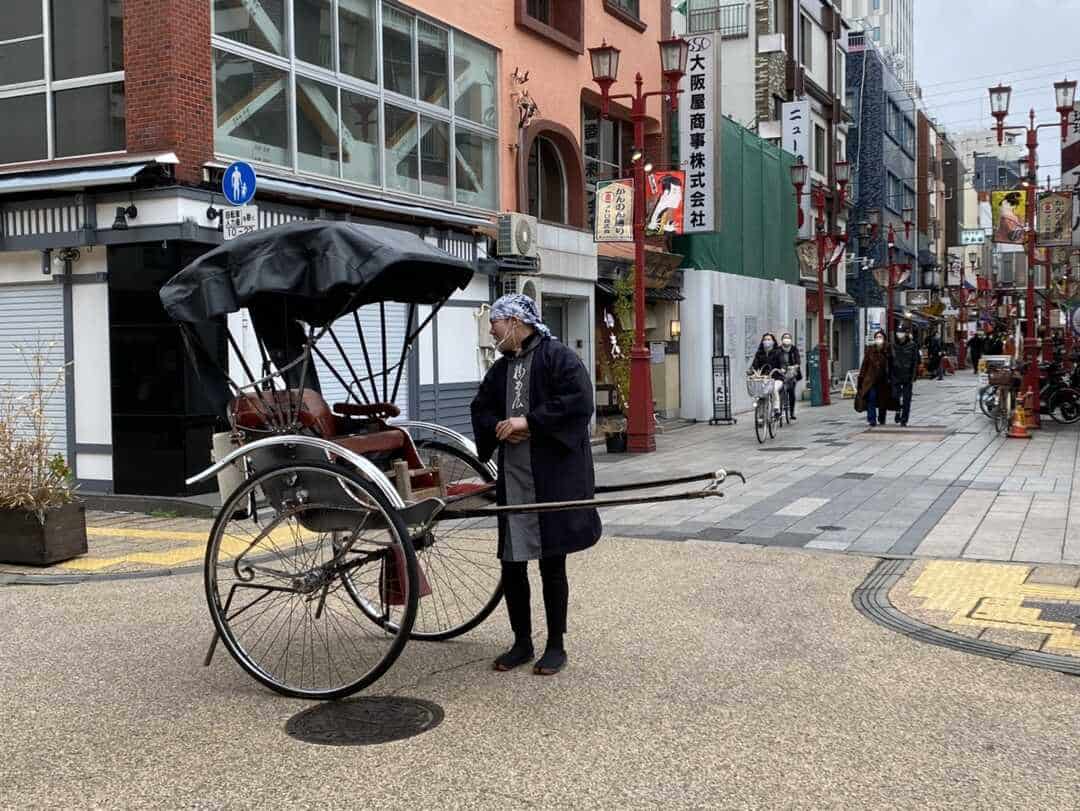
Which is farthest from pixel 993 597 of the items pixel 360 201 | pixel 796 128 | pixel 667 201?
pixel 796 128

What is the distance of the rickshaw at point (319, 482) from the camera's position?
5105 mm

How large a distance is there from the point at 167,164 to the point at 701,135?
45.7 feet

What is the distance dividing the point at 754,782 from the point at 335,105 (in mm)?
12430

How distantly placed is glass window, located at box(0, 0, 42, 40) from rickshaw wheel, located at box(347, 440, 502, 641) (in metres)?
9.08

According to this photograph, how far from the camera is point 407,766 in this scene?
4211mm

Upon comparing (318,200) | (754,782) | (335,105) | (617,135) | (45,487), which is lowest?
(754,782)

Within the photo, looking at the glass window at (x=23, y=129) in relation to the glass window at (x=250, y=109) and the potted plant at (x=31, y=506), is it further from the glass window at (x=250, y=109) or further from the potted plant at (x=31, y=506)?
the potted plant at (x=31, y=506)

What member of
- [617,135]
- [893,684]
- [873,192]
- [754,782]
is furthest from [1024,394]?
[873,192]

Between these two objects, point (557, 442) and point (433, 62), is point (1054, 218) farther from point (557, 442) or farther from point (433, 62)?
point (557, 442)

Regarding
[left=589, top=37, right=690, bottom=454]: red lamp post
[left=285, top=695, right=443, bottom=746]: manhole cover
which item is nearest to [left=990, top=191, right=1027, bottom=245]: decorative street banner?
[left=589, top=37, right=690, bottom=454]: red lamp post

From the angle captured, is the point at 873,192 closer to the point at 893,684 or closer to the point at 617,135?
the point at 617,135

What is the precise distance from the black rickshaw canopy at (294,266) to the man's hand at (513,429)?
3.10 ft

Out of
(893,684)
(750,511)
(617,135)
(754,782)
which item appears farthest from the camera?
(617,135)

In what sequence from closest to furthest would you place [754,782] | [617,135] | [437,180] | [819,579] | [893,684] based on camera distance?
[754,782] → [893,684] → [819,579] → [437,180] → [617,135]
